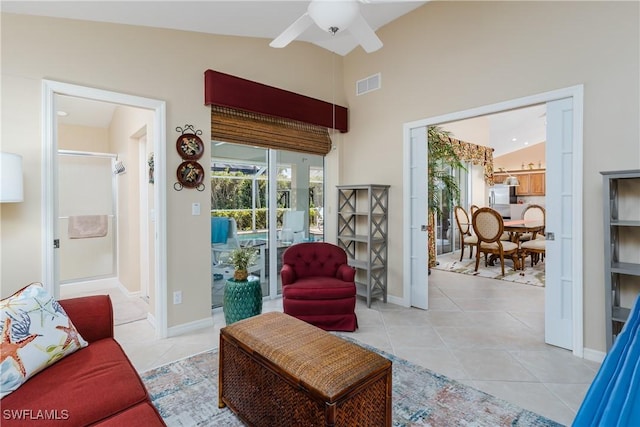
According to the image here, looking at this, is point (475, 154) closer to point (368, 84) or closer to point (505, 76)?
point (368, 84)

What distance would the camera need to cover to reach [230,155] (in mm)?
3709

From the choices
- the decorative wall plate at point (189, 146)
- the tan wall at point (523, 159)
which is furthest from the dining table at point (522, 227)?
the decorative wall plate at point (189, 146)

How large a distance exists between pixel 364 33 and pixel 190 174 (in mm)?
2019

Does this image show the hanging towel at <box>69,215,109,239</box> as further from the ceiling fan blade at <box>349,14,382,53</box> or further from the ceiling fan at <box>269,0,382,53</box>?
the ceiling fan blade at <box>349,14,382,53</box>

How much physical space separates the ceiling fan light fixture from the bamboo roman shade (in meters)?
1.71

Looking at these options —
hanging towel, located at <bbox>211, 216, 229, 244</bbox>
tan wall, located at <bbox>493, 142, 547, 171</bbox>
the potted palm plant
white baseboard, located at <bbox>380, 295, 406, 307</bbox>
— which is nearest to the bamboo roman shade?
hanging towel, located at <bbox>211, 216, 229, 244</bbox>

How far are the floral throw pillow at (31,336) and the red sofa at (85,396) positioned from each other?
44 millimetres

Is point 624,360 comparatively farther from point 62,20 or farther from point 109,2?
point 62,20

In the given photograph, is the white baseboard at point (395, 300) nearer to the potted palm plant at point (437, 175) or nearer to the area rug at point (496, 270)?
the potted palm plant at point (437, 175)

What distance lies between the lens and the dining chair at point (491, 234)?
5.23m

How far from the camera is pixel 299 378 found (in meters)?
1.42

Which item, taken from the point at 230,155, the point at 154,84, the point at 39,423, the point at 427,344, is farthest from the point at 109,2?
the point at 427,344

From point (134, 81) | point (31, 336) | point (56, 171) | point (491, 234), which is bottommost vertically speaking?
point (31, 336)

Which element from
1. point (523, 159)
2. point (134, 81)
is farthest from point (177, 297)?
point (523, 159)
